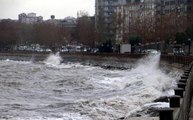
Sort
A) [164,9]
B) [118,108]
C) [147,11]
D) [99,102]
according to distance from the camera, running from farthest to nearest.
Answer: [147,11] → [164,9] → [99,102] → [118,108]

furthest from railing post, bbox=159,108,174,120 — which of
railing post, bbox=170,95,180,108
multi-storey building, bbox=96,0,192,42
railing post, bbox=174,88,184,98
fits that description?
multi-storey building, bbox=96,0,192,42

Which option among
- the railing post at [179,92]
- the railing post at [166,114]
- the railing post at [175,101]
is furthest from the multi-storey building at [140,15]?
the railing post at [166,114]

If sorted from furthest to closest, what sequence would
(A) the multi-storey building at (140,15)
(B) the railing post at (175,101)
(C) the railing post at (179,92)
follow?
(A) the multi-storey building at (140,15) → (C) the railing post at (179,92) → (B) the railing post at (175,101)

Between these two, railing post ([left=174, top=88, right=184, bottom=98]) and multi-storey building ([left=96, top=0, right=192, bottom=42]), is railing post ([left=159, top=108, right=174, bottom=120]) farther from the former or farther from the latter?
multi-storey building ([left=96, top=0, right=192, bottom=42])

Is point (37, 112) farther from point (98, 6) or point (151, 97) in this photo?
point (98, 6)

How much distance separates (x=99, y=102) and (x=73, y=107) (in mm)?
1468

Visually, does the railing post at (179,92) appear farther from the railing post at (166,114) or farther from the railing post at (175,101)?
the railing post at (166,114)

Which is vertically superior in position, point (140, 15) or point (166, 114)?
point (140, 15)

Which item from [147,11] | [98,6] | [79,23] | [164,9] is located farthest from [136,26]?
[98,6]

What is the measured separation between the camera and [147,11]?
163250 millimetres

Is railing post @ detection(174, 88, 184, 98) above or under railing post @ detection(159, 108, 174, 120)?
under

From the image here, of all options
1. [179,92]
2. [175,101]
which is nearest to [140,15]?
[179,92]

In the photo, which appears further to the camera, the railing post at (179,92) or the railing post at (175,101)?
the railing post at (179,92)

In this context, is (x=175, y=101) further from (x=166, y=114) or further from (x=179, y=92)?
(x=166, y=114)
